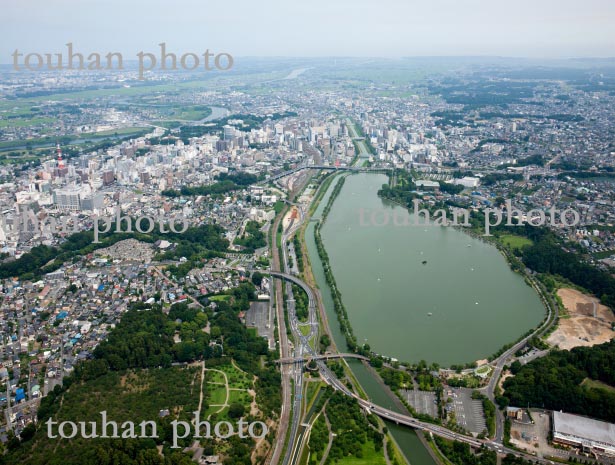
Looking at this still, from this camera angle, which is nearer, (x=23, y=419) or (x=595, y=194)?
(x=23, y=419)

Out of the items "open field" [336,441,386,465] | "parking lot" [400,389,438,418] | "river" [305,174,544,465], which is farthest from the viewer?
"river" [305,174,544,465]

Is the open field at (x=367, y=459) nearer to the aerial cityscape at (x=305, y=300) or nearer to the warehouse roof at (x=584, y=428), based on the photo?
the aerial cityscape at (x=305, y=300)

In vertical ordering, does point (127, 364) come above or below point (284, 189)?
below

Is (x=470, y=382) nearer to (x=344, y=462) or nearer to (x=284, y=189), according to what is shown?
(x=344, y=462)

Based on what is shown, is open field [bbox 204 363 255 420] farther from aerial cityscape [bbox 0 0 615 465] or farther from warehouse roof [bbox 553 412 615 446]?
warehouse roof [bbox 553 412 615 446]

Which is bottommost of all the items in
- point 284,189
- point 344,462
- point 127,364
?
point 344,462

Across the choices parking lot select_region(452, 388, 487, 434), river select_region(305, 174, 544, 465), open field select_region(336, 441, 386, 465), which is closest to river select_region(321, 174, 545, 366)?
river select_region(305, 174, 544, 465)

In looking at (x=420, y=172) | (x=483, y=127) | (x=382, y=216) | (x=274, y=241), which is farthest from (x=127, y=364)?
(x=483, y=127)
